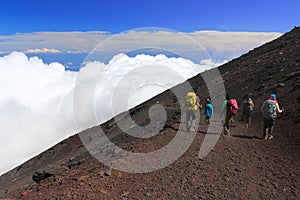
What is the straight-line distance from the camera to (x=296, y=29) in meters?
36.9

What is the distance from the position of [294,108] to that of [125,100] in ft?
26.4

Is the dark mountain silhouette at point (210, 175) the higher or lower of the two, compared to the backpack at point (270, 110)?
lower

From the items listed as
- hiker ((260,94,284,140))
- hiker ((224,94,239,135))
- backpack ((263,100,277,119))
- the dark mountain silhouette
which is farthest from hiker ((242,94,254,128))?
backpack ((263,100,277,119))

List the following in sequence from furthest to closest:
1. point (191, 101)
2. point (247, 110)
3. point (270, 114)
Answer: point (247, 110), point (191, 101), point (270, 114)

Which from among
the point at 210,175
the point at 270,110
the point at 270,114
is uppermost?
the point at 270,110

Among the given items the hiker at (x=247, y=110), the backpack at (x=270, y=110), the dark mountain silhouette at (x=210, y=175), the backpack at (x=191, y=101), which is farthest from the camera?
the hiker at (x=247, y=110)

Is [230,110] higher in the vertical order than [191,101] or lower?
lower

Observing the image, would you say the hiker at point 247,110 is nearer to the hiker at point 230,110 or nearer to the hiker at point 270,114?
the hiker at point 230,110

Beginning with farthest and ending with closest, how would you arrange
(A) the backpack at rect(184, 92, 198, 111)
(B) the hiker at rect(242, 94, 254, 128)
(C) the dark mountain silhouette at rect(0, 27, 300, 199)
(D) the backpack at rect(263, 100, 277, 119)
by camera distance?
1. (B) the hiker at rect(242, 94, 254, 128)
2. (A) the backpack at rect(184, 92, 198, 111)
3. (D) the backpack at rect(263, 100, 277, 119)
4. (C) the dark mountain silhouette at rect(0, 27, 300, 199)

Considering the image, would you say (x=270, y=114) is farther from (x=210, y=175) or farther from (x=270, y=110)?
(x=210, y=175)

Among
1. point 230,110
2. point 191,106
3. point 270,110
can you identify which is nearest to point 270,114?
point 270,110

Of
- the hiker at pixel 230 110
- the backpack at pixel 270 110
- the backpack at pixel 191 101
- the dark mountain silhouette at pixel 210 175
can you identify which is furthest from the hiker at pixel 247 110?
the backpack at pixel 191 101

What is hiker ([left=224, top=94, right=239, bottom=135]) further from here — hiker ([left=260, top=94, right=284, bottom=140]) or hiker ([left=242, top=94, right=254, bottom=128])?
hiker ([left=260, top=94, right=284, bottom=140])

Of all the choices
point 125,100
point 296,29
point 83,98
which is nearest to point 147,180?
point 125,100
